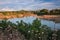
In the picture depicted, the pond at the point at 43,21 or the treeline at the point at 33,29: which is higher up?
the pond at the point at 43,21

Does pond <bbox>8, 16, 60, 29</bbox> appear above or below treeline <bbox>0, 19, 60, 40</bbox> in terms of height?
above

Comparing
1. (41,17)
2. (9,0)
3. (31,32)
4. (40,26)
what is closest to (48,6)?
(41,17)

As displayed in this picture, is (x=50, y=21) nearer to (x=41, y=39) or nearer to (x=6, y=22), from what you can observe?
(x=41, y=39)

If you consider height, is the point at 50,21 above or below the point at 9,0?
below

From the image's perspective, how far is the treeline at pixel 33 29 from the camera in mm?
1655

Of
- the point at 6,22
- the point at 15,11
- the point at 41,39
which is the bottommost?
the point at 41,39

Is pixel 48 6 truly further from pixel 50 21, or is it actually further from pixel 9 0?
pixel 9 0

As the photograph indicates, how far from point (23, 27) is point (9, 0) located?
39cm

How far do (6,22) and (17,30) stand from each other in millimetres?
171

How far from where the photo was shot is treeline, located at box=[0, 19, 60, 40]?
5.43 feet

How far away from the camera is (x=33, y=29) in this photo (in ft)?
5.46

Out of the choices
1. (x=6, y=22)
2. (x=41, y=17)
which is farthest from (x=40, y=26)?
(x=6, y=22)

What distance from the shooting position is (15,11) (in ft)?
5.57

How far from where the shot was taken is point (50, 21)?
1669 millimetres
